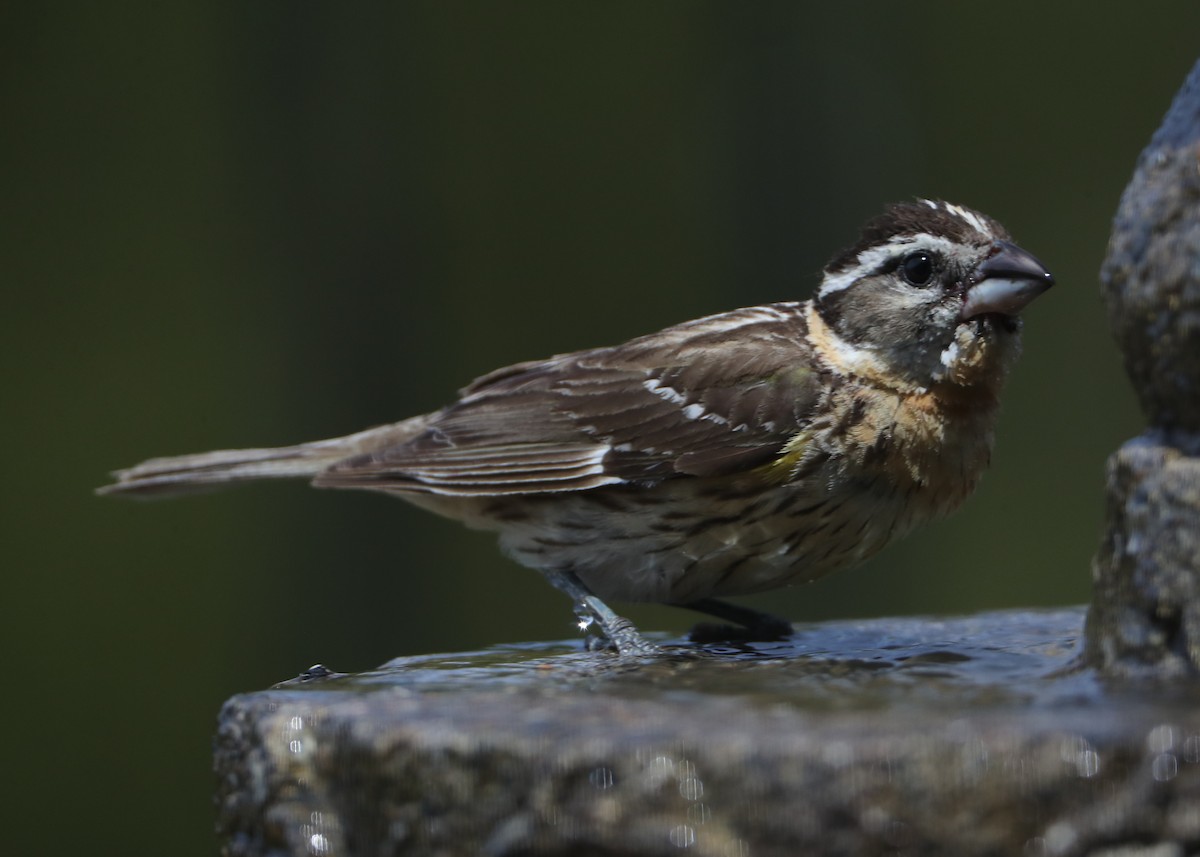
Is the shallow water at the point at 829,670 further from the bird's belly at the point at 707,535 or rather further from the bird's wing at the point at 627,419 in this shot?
the bird's wing at the point at 627,419

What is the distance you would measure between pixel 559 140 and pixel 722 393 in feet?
12.1

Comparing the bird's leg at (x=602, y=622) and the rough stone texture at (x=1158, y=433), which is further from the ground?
the rough stone texture at (x=1158, y=433)

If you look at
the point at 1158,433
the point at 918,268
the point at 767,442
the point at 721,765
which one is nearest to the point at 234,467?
the point at 767,442

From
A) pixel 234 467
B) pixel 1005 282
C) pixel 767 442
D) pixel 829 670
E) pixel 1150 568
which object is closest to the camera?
pixel 1150 568

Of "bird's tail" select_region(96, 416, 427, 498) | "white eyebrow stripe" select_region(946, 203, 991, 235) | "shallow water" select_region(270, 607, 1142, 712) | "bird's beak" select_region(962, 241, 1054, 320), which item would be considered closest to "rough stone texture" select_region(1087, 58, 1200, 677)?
"shallow water" select_region(270, 607, 1142, 712)

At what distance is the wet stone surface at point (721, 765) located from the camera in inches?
70.2

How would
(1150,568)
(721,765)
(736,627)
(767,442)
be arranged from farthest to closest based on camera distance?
(736,627) → (767,442) → (1150,568) → (721,765)

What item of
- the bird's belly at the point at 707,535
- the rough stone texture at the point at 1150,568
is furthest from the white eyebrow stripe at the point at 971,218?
the rough stone texture at the point at 1150,568

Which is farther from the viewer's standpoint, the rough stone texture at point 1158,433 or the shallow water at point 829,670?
the rough stone texture at point 1158,433

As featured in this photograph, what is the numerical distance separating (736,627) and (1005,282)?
977mm

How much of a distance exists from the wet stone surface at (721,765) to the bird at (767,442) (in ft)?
3.23

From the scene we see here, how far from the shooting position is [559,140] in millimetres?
7227

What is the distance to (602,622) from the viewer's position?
3.59 m

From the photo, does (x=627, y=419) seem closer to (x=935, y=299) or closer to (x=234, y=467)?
(x=935, y=299)
